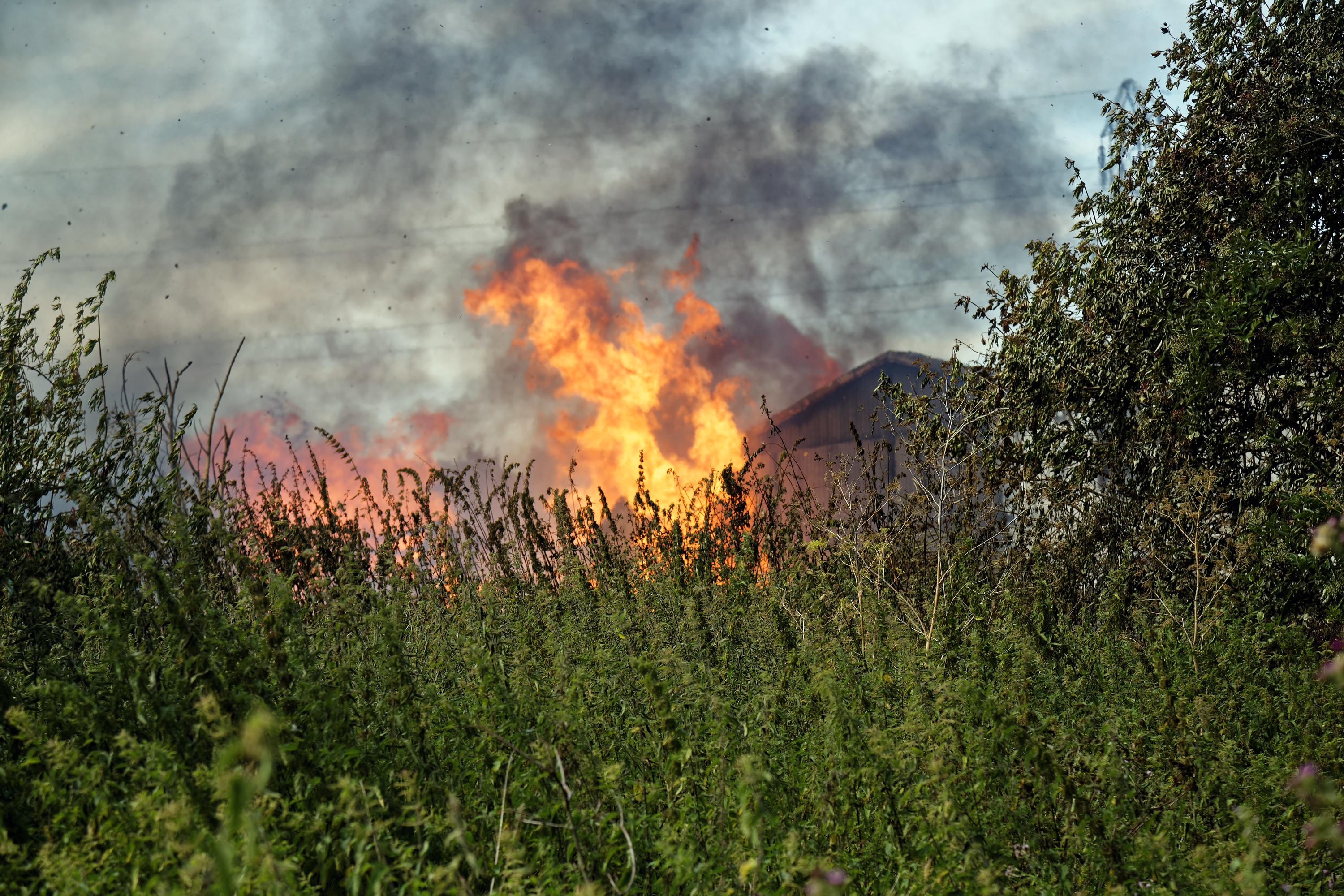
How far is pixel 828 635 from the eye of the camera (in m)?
5.14

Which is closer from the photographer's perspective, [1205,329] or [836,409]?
[1205,329]

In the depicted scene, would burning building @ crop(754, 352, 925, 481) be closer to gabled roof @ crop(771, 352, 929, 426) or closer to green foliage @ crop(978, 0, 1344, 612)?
gabled roof @ crop(771, 352, 929, 426)

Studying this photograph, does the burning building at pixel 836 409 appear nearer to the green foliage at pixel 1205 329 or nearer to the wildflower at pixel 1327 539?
Result: the green foliage at pixel 1205 329

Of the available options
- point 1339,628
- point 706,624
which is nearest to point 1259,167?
point 1339,628

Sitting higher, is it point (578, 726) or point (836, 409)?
point (836, 409)

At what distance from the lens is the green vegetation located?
2807 millimetres

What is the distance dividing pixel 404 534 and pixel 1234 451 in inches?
272

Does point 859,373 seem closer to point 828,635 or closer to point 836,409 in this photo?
point 836,409

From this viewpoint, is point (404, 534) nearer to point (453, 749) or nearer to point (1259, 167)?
point (453, 749)

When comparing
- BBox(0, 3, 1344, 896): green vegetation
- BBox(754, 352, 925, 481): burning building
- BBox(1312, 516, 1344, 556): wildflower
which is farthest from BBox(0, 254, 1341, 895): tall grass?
BBox(754, 352, 925, 481): burning building

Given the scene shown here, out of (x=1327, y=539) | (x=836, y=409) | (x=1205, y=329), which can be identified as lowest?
(x=1327, y=539)

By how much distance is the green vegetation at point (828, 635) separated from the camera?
2.81m

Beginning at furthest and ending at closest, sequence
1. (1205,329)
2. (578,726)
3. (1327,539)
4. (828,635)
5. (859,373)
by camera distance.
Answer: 1. (859,373)
2. (1205,329)
3. (828,635)
4. (578,726)
5. (1327,539)

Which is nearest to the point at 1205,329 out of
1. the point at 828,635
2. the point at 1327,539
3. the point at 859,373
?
the point at 828,635
